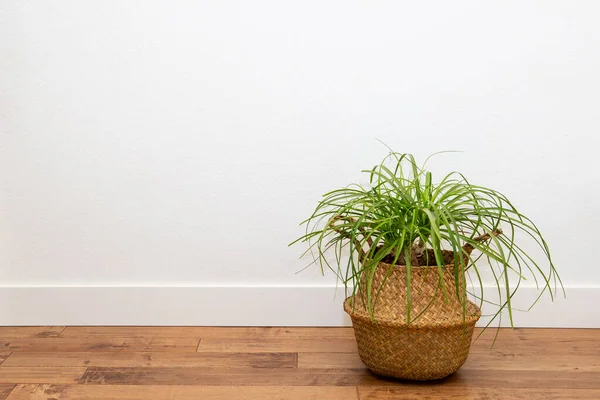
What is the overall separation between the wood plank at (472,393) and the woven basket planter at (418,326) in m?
0.04

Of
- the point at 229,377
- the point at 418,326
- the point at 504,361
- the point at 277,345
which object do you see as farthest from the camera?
the point at 277,345

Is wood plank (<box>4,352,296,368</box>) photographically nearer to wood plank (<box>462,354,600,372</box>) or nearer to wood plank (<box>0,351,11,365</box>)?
wood plank (<box>0,351,11,365</box>)

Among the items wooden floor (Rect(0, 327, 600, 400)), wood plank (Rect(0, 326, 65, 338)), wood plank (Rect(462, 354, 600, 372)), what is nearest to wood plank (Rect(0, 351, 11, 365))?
wooden floor (Rect(0, 327, 600, 400))

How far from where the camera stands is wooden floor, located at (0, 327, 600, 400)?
1543 mm

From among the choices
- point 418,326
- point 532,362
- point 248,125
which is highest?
point 248,125

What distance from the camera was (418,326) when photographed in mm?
1512

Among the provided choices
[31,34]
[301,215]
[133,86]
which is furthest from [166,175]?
[31,34]

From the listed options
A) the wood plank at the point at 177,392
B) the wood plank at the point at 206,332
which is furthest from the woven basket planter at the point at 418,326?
the wood plank at the point at 206,332

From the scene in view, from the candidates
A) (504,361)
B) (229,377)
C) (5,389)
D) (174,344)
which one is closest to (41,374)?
(5,389)

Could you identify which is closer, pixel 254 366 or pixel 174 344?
pixel 254 366

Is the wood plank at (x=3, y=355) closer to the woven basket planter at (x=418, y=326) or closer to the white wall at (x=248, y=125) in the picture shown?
the white wall at (x=248, y=125)

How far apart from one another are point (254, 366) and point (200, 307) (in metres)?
0.39

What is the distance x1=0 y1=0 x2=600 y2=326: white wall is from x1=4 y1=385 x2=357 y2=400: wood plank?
465mm

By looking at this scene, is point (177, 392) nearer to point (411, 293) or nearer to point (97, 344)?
point (97, 344)
